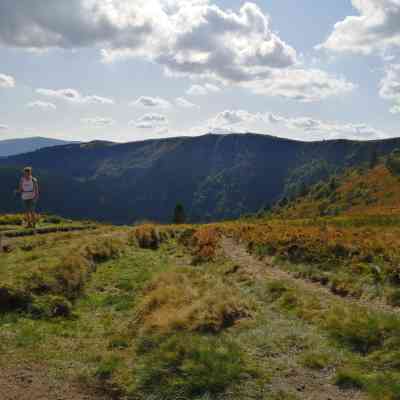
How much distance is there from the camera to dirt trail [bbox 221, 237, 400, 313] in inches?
488

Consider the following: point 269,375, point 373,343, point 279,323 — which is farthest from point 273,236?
point 269,375

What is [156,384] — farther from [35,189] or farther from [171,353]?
[35,189]

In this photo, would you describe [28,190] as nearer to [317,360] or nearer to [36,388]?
[36,388]

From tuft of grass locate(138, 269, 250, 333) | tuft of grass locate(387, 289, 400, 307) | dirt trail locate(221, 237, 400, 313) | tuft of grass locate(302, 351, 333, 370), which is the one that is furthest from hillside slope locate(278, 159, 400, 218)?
tuft of grass locate(302, 351, 333, 370)

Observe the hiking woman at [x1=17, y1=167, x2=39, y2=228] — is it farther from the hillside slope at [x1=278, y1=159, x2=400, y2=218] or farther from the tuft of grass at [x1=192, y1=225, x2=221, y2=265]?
the hillside slope at [x1=278, y1=159, x2=400, y2=218]

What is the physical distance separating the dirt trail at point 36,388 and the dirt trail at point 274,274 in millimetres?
7283

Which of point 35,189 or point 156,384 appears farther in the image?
point 35,189

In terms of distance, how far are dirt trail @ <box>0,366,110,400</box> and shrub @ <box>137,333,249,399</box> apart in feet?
3.36

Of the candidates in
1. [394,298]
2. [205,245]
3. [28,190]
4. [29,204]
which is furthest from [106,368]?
[29,204]

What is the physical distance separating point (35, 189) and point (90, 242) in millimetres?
6184

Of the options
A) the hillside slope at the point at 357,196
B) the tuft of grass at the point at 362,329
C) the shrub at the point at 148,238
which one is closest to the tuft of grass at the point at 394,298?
the tuft of grass at the point at 362,329

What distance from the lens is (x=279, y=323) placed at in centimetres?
1091

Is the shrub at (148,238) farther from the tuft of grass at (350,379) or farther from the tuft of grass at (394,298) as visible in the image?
the tuft of grass at (350,379)

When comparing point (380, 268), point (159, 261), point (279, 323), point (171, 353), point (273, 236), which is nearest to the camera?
point (171, 353)
